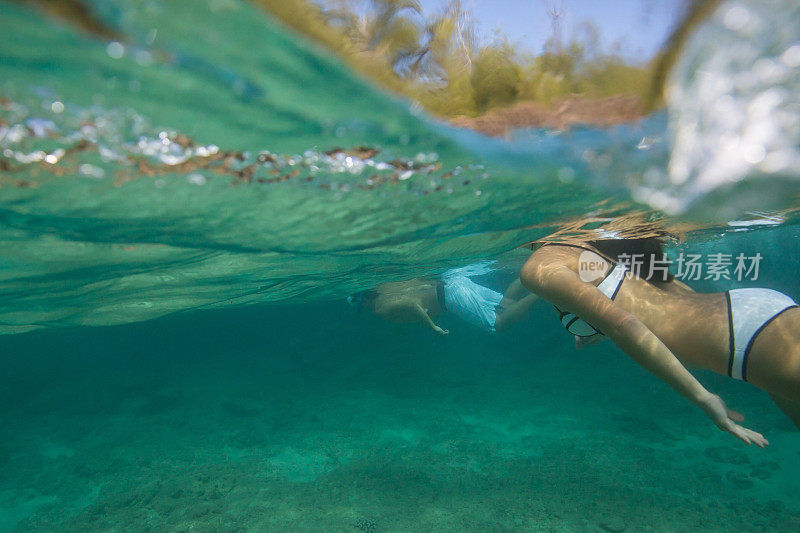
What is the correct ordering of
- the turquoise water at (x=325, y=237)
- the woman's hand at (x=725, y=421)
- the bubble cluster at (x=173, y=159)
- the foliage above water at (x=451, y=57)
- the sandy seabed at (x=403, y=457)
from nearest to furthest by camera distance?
the woman's hand at (x=725, y=421) → the foliage above water at (x=451, y=57) → the turquoise water at (x=325, y=237) → the bubble cluster at (x=173, y=159) → the sandy seabed at (x=403, y=457)

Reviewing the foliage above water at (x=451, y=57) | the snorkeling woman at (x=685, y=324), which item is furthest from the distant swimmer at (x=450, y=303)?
the foliage above water at (x=451, y=57)

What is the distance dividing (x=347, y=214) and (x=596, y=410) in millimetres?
12720

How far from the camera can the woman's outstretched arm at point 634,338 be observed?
3.11 meters

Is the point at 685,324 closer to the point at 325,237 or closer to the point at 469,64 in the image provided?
the point at 469,64

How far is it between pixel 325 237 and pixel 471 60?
6.32 metres

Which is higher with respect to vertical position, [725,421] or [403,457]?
[725,421]

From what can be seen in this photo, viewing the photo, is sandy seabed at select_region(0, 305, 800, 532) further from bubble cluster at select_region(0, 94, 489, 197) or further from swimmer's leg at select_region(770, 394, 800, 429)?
bubble cluster at select_region(0, 94, 489, 197)

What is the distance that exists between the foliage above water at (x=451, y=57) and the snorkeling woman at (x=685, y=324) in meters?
1.86

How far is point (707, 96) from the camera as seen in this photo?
3775mm

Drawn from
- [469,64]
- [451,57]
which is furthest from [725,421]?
[451,57]

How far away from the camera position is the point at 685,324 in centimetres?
392

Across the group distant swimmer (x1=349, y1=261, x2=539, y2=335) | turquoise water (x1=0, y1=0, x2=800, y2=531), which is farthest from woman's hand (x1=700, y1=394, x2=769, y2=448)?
distant swimmer (x1=349, y1=261, x2=539, y2=335)

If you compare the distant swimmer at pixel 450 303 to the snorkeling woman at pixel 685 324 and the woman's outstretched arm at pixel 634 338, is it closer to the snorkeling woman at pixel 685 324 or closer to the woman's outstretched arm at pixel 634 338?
the snorkeling woman at pixel 685 324

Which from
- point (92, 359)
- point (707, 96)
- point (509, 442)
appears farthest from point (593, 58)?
point (92, 359)
